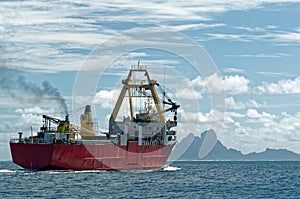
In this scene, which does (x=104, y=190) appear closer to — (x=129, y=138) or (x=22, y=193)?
(x=22, y=193)

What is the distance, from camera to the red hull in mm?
78000

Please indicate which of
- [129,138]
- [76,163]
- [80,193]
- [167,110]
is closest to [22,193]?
[80,193]

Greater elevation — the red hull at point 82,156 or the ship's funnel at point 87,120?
the ship's funnel at point 87,120

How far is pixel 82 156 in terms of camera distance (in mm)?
81250

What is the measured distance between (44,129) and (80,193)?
107 ft

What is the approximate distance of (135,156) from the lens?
90562 mm

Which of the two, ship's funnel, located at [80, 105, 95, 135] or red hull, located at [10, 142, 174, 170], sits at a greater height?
ship's funnel, located at [80, 105, 95, 135]

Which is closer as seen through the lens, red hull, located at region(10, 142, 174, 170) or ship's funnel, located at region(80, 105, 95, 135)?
red hull, located at region(10, 142, 174, 170)

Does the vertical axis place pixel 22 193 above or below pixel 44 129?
below

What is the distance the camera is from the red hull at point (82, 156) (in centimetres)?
7800

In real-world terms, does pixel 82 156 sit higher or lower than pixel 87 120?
lower

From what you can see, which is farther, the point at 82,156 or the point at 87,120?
the point at 87,120

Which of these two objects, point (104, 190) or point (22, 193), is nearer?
point (22, 193)

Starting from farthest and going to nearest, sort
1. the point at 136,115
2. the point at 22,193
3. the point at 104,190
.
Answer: the point at 136,115 < the point at 104,190 < the point at 22,193
